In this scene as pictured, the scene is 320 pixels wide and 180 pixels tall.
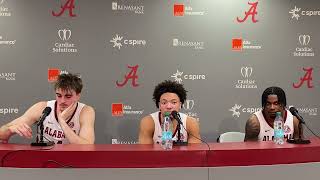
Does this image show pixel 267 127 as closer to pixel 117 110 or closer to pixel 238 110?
pixel 238 110

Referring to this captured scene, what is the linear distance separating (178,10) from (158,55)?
0.55 m

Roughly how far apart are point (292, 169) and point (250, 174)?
0.26 metres

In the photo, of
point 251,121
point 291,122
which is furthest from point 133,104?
point 291,122

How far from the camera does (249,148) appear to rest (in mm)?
2303

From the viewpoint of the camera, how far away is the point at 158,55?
180 inches

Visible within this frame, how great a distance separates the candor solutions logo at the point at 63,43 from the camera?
14.6 ft

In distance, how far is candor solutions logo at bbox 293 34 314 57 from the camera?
469 centimetres

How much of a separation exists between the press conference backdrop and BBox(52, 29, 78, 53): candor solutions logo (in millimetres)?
11

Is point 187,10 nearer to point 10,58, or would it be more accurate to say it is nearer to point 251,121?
point 251,121

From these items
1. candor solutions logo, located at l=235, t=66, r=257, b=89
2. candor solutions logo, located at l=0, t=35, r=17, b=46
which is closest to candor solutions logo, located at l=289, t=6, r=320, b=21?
candor solutions logo, located at l=235, t=66, r=257, b=89

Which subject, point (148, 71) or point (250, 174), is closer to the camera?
point (250, 174)

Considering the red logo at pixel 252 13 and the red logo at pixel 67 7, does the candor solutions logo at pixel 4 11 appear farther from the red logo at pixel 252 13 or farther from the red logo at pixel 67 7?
the red logo at pixel 252 13

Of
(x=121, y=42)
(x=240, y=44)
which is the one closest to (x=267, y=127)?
(x=240, y=44)

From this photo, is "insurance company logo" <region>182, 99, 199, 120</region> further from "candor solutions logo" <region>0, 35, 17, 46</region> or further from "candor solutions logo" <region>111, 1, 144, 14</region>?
"candor solutions logo" <region>0, 35, 17, 46</region>
